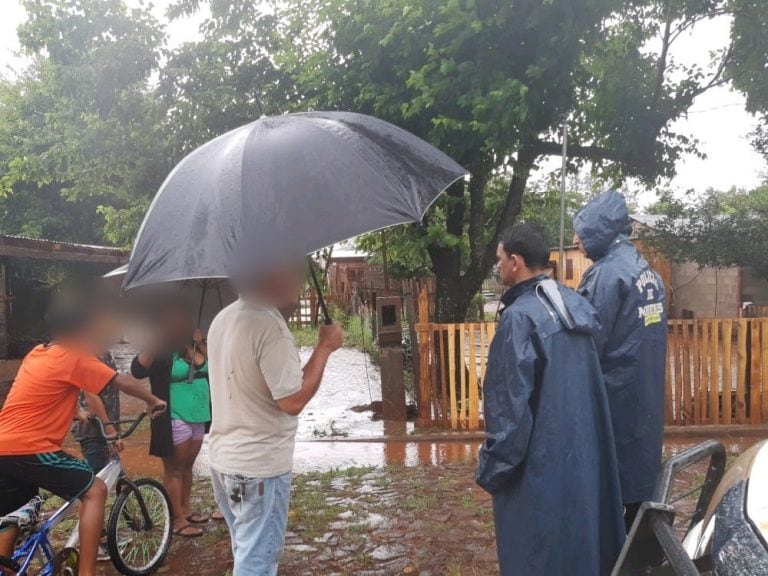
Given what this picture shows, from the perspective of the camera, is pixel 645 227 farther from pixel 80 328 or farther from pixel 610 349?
pixel 80 328

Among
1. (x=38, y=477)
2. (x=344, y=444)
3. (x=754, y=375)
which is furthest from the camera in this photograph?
(x=344, y=444)

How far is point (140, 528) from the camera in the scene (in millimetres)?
4102

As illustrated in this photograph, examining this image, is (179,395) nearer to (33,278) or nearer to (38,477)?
(38,477)

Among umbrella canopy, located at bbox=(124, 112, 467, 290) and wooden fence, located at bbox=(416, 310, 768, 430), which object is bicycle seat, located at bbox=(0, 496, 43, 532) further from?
wooden fence, located at bbox=(416, 310, 768, 430)

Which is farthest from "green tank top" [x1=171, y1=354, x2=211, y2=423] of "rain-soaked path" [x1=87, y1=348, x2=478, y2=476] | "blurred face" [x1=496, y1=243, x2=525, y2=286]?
"blurred face" [x1=496, y1=243, x2=525, y2=286]

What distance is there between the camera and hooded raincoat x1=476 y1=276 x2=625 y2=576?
99.0 inches

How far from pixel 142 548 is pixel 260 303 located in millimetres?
2445

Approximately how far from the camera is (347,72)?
8.96m

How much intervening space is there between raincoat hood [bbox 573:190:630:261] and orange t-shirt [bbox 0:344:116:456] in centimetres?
248

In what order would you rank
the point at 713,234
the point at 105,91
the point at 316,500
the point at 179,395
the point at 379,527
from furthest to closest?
the point at 713,234 → the point at 105,91 → the point at 316,500 → the point at 379,527 → the point at 179,395

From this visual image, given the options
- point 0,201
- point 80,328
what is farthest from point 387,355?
point 0,201

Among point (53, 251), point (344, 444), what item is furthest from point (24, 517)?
point (53, 251)

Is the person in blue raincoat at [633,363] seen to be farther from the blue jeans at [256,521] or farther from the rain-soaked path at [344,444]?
the rain-soaked path at [344,444]

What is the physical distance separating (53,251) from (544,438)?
919cm
